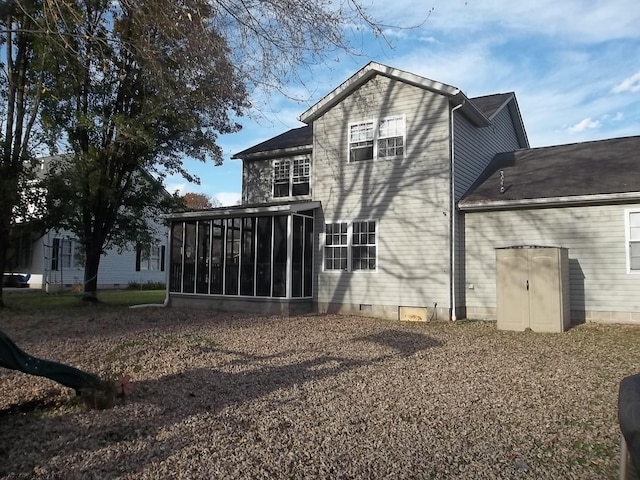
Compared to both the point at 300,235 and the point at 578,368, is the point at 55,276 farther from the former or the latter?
the point at 578,368

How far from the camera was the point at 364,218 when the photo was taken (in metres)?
14.7

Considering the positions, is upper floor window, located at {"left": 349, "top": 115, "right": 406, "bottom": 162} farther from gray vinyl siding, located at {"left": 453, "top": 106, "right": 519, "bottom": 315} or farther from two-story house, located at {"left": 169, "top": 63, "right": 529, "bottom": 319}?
gray vinyl siding, located at {"left": 453, "top": 106, "right": 519, "bottom": 315}

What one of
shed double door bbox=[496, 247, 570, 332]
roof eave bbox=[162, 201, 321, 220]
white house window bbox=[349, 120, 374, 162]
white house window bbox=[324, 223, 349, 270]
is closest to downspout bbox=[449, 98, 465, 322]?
shed double door bbox=[496, 247, 570, 332]

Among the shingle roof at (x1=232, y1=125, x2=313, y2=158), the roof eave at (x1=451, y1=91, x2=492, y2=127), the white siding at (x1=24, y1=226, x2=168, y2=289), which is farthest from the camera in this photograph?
the white siding at (x1=24, y1=226, x2=168, y2=289)

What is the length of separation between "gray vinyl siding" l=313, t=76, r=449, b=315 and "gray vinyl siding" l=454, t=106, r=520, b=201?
0.60m

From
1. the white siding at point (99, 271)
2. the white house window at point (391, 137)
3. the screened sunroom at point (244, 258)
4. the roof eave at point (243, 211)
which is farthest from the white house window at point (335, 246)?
the white siding at point (99, 271)

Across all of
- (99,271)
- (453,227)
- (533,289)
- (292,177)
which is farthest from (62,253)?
(533,289)

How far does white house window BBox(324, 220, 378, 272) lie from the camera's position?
48.1ft

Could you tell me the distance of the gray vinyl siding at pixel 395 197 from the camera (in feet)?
44.7

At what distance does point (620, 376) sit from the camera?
7.10 meters

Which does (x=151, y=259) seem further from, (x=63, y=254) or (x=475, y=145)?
(x=475, y=145)

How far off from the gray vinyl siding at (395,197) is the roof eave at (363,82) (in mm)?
211

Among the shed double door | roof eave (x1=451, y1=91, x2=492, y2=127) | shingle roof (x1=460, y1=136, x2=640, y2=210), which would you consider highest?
roof eave (x1=451, y1=91, x2=492, y2=127)

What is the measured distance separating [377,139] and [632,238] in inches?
265
